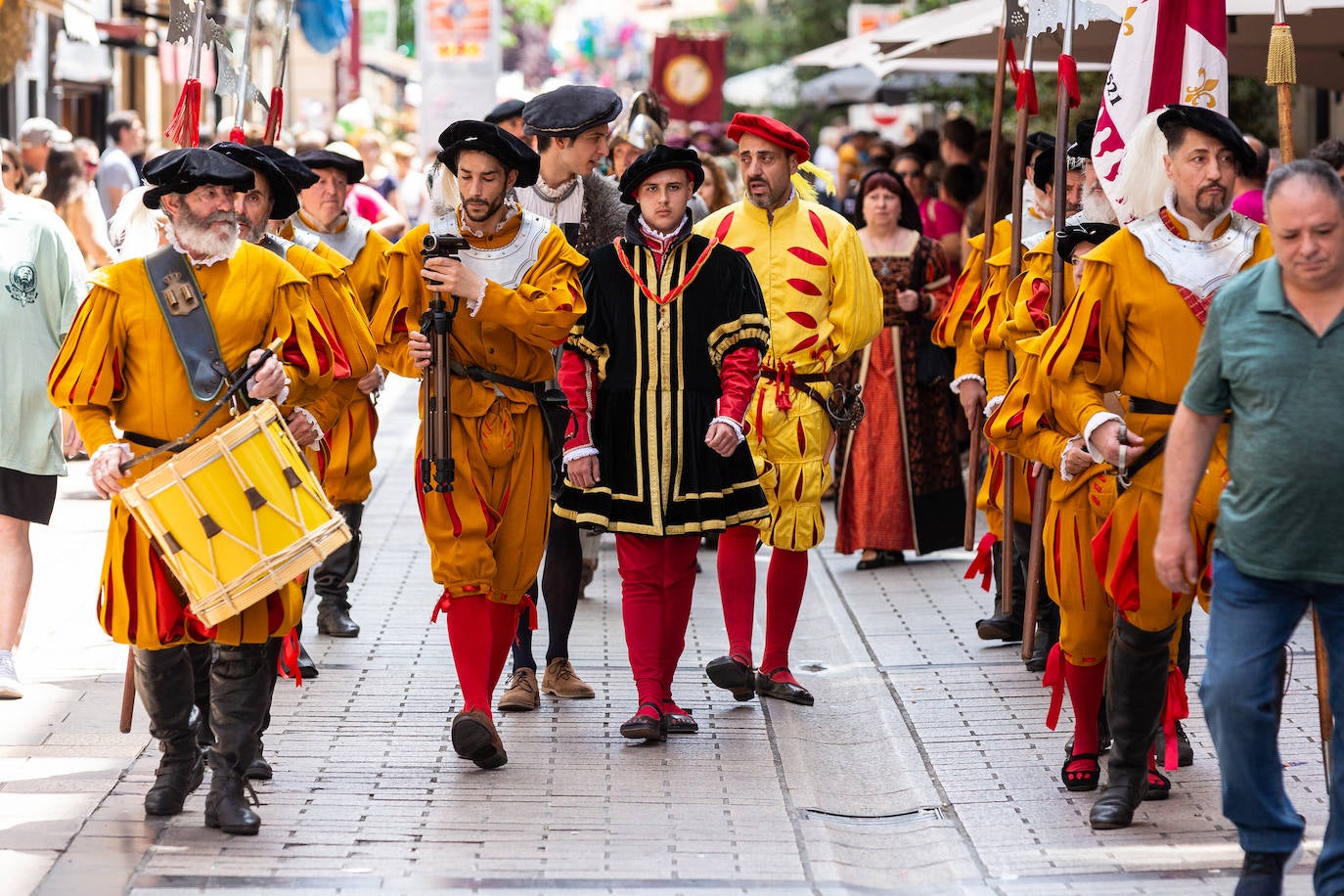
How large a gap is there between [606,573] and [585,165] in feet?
10.8

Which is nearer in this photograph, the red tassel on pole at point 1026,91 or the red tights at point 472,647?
the red tights at point 472,647

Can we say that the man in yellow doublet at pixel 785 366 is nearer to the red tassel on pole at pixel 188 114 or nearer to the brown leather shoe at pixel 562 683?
the brown leather shoe at pixel 562 683

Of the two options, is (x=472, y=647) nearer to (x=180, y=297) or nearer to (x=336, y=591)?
(x=180, y=297)

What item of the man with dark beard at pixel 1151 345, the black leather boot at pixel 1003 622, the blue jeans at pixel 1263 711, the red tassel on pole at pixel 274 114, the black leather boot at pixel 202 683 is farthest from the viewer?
the black leather boot at pixel 1003 622

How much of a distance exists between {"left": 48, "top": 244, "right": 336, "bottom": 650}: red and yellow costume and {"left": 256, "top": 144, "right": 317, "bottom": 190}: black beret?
1.36 meters

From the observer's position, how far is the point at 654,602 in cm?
694

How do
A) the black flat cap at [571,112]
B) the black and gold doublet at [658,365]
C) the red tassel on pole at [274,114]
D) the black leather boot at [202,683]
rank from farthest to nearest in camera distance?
the red tassel on pole at [274,114]
the black flat cap at [571,112]
the black and gold doublet at [658,365]
the black leather boot at [202,683]

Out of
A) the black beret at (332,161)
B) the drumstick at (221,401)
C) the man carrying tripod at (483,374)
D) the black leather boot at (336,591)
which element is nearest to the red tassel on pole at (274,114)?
the black beret at (332,161)

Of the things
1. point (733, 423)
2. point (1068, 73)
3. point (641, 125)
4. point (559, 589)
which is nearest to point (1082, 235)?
point (1068, 73)

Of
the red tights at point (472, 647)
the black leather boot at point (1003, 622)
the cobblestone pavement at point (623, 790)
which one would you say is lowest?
the cobblestone pavement at point (623, 790)

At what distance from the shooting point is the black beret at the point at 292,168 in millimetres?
7016

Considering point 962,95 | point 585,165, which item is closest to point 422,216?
point 962,95

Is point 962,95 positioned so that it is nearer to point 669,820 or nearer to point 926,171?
Answer: point 926,171

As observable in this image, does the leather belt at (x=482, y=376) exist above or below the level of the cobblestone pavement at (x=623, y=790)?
above
